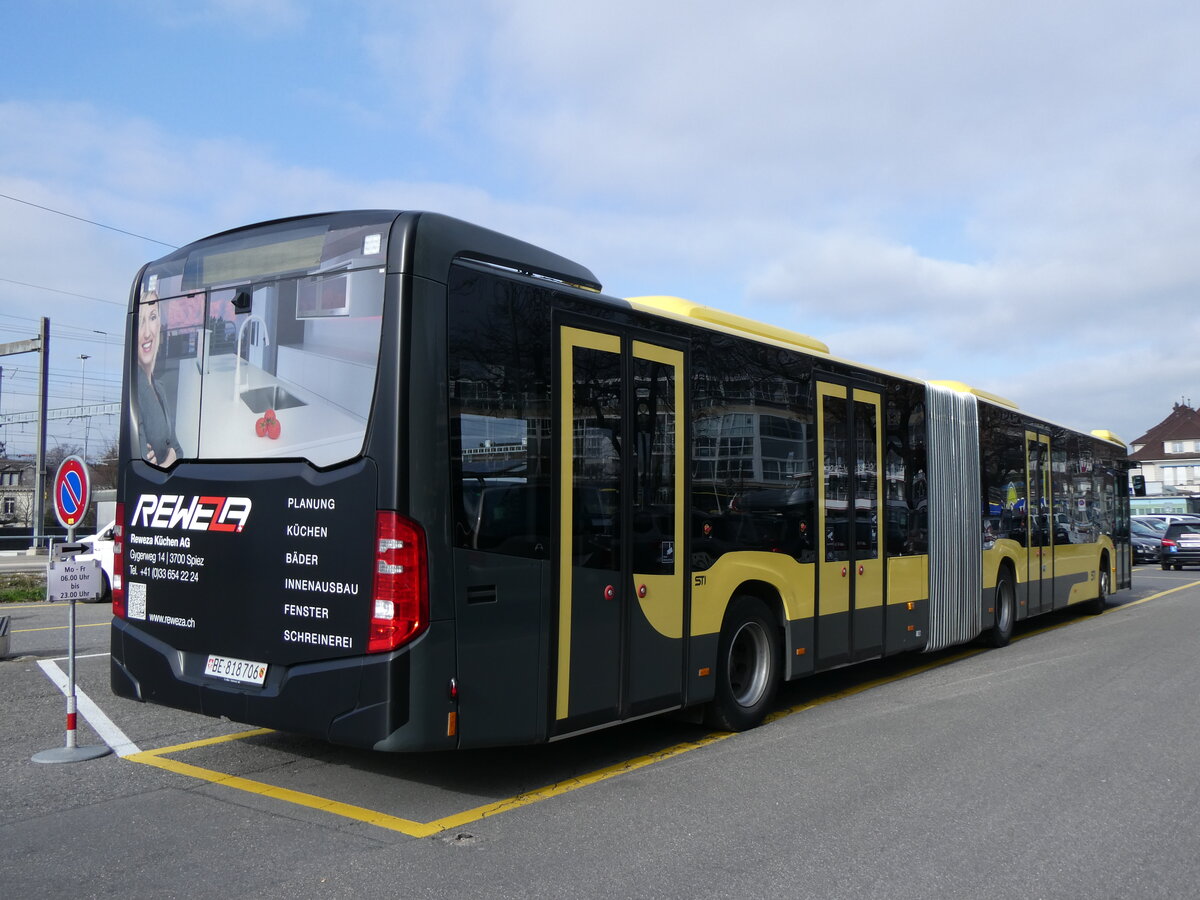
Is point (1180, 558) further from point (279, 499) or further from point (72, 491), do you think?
point (279, 499)

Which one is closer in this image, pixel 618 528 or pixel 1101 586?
pixel 618 528

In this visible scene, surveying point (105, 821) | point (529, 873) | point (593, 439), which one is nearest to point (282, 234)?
point (593, 439)

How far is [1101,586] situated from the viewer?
Answer: 1688 centimetres

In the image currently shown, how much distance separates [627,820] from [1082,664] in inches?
303

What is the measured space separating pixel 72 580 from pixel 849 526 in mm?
6246

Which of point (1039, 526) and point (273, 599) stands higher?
point (1039, 526)

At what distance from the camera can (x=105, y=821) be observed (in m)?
5.31

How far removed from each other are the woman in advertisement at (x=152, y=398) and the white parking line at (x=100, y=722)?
216cm

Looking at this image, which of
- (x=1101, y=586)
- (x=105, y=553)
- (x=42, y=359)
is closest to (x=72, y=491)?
(x=105, y=553)

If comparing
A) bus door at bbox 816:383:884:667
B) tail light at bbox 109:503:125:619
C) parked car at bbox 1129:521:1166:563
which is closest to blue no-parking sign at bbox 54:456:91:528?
tail light at bbox 109:503:125:619

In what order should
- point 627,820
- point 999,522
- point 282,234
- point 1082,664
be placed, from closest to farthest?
1. point 627,820
2. point 282,234
3. point 1082,664
4. point 999,522

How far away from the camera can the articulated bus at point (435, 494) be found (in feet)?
17.0

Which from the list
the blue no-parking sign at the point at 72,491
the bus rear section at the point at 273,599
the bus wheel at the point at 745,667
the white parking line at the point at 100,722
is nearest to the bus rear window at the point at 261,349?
the bus rear section at the point at 273,599

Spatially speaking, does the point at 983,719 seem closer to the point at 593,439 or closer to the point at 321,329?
the point at 593,439
